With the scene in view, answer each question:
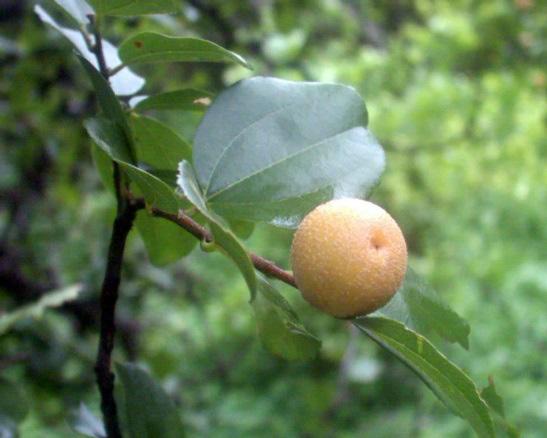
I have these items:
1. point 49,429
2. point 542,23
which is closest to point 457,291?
point 542,23

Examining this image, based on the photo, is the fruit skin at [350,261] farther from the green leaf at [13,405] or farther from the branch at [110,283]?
the green leaf at [13,405]

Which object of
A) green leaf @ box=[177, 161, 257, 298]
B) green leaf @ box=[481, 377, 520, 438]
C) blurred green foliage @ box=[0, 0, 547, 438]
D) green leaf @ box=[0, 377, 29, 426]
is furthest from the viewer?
blurred green foliage @ box=[0, 0, 547, 438]

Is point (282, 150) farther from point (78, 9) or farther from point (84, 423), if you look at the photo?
point (84, 423)

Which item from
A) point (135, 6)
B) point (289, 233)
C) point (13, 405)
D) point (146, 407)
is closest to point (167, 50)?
point (135, 6)

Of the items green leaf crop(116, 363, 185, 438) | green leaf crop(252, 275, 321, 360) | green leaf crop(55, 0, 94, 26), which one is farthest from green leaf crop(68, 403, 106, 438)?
green leaf crop(55, 0, 94, 26)

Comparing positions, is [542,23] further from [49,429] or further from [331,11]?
[49,429]

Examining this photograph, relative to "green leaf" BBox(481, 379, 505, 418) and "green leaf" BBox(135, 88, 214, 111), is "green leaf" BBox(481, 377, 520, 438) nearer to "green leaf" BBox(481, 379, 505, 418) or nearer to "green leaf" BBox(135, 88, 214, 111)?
"green leaf" BBox(481, 379, 505, 418)
